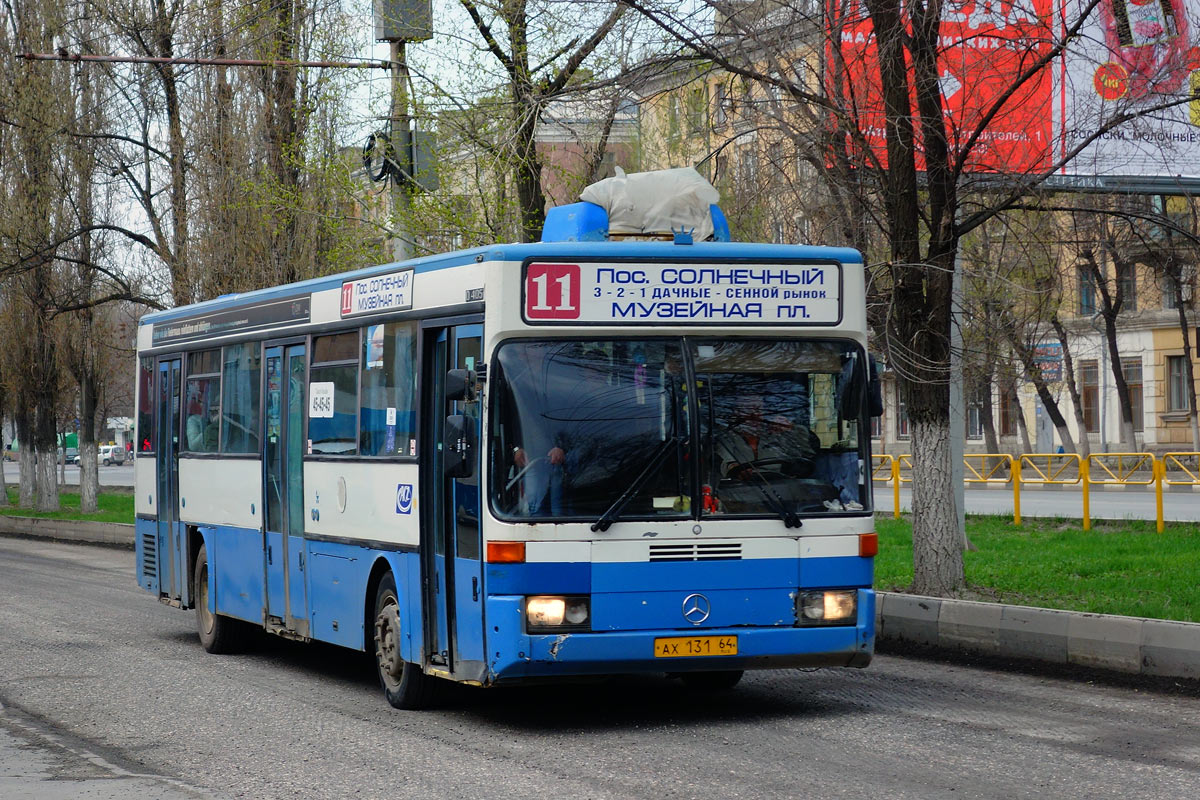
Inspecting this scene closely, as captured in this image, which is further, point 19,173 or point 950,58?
point 19,173

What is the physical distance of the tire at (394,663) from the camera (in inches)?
398

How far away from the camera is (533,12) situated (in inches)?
720

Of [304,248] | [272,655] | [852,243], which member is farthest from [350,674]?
[304,248]

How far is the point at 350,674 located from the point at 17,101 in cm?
2941

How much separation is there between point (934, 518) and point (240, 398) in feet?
19.8

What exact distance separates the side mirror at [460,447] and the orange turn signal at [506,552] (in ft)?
1.42

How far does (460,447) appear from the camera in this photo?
9.08 metres

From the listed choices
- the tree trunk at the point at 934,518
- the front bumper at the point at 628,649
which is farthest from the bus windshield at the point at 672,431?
the tree trunk at the point at 934,518

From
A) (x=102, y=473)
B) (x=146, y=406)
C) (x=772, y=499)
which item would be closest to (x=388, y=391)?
(x=772, y=499)

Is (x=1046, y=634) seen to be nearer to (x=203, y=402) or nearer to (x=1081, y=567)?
(x=1081, y=567)

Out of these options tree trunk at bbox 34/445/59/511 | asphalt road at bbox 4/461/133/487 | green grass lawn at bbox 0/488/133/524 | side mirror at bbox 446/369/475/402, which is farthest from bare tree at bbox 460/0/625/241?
asphalt road at bbox 4/461/133/487

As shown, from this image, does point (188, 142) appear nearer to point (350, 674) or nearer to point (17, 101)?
point (17, 101)

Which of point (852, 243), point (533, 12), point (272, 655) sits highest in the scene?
point (533, 12)

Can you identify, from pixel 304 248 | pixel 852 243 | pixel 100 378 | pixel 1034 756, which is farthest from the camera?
pixel 100 378
